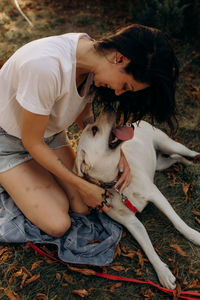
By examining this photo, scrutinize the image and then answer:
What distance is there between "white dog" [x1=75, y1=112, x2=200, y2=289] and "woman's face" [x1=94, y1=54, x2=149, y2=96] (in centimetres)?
41

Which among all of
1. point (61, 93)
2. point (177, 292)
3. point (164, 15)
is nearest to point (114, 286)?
point (177, 292)

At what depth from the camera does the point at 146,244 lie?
2477 millimetres

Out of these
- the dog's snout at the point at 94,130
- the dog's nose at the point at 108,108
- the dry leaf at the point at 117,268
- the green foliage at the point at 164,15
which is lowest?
the dry leaf at the point at 117,268

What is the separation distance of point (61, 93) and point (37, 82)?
9.6 inches

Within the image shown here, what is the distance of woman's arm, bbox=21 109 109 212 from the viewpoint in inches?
83.7

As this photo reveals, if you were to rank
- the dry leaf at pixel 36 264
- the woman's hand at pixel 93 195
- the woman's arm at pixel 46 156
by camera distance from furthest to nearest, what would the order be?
the dry leaf at pixel 36 264 < the woman's hand at pixel 93 195 < the woman's arm at pixel 46 156

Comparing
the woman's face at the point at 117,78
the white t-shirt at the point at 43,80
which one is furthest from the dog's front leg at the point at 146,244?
the woman's face at the point at 117,78

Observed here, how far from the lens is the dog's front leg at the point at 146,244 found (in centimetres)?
230

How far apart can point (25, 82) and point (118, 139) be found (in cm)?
88

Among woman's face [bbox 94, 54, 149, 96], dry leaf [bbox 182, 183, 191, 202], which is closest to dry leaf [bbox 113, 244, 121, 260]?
dry leaf [bbox 182, 183, 191, 202]

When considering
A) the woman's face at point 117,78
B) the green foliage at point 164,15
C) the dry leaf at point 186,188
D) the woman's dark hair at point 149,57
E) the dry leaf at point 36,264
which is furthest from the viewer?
the green foliage at point 164,15

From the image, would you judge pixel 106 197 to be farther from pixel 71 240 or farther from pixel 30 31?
pixel 30 31

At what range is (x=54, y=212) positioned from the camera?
2572mm

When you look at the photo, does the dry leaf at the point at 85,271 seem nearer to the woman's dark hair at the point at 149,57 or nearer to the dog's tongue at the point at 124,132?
the dog's tongue at the point at 124,132
